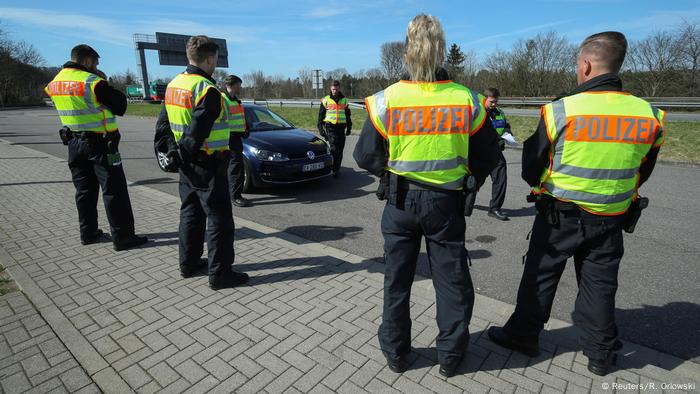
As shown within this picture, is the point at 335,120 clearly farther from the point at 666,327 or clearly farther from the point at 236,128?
the point at 666,327

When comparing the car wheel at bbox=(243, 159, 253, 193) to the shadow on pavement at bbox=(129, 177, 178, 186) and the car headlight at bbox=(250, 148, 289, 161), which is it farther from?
the shadow on pavement at bbox=(129, 177, 178, 186)

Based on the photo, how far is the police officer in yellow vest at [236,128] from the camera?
19.5 feet

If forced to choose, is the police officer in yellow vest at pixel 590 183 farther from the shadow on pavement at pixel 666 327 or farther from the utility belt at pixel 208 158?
the utility belt at pixel 208 158

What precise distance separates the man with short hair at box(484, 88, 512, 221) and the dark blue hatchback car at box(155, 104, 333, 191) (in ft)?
10.3

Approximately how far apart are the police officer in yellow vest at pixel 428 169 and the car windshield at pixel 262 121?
5.97 meters

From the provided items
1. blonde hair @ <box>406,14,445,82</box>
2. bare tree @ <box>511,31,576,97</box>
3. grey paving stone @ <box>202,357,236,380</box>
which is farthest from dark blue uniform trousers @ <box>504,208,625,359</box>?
bare tree @ <box>511,31,576,97</box>

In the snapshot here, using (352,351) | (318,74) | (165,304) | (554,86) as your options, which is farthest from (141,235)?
(554,86)

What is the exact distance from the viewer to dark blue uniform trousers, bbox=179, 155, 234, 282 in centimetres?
352

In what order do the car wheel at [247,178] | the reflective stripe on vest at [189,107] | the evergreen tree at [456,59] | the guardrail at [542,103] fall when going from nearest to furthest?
the reflective stripe on vest at [189,107]
the car wheel at [247,178]
the guardrail at [542,103]
the evergreen tree at [456,59]

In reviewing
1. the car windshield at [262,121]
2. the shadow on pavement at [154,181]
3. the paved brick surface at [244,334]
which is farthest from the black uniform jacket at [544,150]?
the shadow on pavement at [154,181]

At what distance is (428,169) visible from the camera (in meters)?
2.29

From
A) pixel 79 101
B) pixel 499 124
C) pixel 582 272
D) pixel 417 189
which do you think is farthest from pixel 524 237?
pixel 79 101

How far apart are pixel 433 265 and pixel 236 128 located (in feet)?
14.2

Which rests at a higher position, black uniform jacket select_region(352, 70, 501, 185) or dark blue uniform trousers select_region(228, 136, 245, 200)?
black uniform jacket select_region(352, 70, 501, 185)
